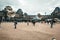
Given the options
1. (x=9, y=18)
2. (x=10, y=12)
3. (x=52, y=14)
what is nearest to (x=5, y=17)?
(x=9, y=18)

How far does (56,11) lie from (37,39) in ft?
169

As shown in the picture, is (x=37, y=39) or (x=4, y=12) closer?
(x=37, y=39)

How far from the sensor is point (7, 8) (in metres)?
Result: 85.1

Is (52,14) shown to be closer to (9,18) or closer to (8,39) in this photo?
(9,18)

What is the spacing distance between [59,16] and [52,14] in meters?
5.65

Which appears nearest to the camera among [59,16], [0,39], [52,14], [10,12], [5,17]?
[0,39]

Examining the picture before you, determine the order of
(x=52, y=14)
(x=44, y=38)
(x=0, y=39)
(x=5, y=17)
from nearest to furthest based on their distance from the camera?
1. (x=0, y=39)
2. (x=44, y=38)
3. (x=52, y=14)
4. (x=5, y=17)

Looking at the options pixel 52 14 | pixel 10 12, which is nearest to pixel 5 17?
pixel 10 12

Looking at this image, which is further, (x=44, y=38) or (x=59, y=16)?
(x=59, y=16)

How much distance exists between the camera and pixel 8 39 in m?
Result: 17.0

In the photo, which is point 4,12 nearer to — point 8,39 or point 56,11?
point 56,11

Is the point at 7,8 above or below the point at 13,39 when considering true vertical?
above

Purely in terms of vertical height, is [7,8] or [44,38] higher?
[7,8]

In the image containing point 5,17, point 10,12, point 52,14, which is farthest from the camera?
point 10,12
